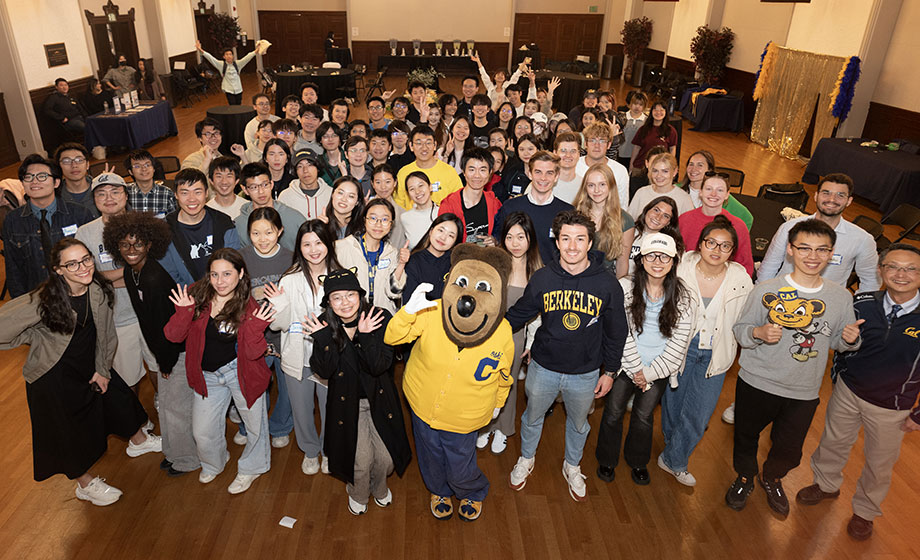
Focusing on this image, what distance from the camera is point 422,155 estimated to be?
15.9 feet

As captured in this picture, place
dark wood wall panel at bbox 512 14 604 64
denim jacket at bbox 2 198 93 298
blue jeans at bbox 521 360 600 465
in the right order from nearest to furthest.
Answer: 1. blue jeans at bbox 521 360 600 465
2. denim jacket at bbox 2 198 93 298
3. dark wood wall panel at bbox 512 14 604 64

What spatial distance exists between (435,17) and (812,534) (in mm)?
21983

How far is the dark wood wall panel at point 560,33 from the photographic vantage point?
864 inches

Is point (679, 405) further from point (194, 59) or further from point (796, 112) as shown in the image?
point (194, 59)

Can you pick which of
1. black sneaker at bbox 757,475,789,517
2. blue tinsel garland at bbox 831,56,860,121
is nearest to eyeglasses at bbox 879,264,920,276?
black sneaker at bbox 757,475,789,517

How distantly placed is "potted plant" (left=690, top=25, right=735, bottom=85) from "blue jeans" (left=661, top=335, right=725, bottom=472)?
48.7 feet

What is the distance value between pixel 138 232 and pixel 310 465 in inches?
70.4

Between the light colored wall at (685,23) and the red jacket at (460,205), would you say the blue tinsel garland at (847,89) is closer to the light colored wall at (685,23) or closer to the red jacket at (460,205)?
the light colored wall at (685,23)

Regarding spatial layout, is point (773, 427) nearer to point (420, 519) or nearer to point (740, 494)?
point (740, 494)

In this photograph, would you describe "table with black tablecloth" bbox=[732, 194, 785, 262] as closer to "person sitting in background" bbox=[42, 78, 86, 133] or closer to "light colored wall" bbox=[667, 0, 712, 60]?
"person sitting in background" bbox=[42, 78, 86, 133]

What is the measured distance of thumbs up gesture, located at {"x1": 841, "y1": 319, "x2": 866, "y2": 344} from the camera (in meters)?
2.80

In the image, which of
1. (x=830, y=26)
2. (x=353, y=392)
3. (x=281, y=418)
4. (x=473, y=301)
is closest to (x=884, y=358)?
(x=473, y=301)

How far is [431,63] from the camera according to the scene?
68.4 feet

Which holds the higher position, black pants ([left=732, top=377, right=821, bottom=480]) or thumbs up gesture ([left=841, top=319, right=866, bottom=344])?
thumbs up gesture ([left=841, top=319, right=866, bottom=344])
